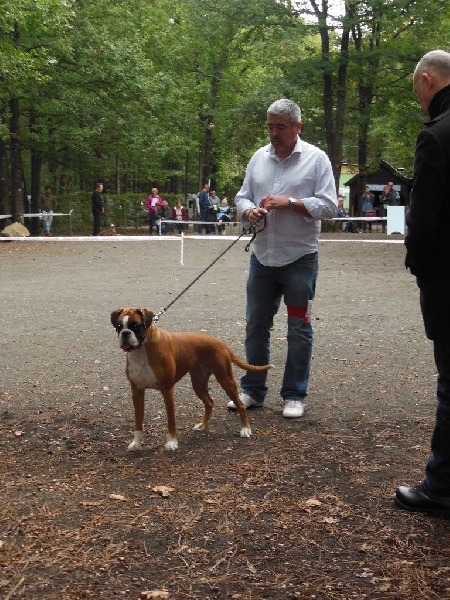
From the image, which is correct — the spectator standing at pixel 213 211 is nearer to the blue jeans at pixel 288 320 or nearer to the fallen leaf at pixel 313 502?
the blue jeans at pixel 288 320

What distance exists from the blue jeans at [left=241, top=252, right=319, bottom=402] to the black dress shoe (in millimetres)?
1862

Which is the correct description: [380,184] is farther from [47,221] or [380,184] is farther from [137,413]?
[137,413]

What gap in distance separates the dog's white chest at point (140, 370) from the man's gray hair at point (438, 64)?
2.31 m

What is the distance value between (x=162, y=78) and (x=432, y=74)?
31.6m

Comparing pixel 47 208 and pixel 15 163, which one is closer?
pixel 15 163

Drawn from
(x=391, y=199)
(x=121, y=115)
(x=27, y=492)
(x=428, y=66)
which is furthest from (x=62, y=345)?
(x=391, y=199)

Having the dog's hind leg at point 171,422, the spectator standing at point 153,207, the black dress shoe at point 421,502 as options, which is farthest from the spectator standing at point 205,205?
the black dress shoe at point 421,502

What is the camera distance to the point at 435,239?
368cm

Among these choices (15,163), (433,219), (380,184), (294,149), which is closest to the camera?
(433,219)

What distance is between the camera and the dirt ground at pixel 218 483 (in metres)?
3.27

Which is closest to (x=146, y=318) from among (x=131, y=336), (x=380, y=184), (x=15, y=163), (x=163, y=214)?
(x=131, y=336)

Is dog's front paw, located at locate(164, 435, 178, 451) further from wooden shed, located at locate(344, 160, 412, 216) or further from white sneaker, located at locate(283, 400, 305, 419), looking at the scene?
wooden shed, located at locate(344, 160, 412, 216)

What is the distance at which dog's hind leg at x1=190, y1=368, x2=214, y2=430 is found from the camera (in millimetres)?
5309

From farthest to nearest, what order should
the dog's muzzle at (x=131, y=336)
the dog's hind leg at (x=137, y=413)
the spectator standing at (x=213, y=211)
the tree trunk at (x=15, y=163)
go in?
the spectator standing at (x=213, y=211) → the tree trunk at (x=15, y=163) → the dog's hind leg at (x=137, y=413) → the dog's muzzle at (x=131, y=336)
